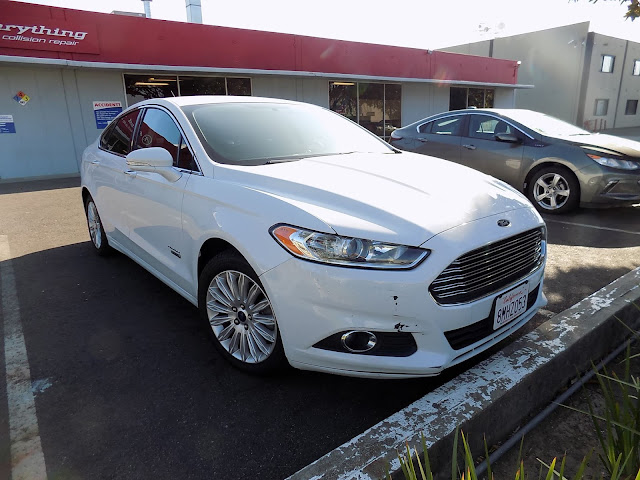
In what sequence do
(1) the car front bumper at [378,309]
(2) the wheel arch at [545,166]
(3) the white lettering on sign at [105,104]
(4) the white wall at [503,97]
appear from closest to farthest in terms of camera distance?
(1) the car front bumper at [378,309], (2) the wheel arch at [545,166], (3) the white lettering on sign at [105,104], (4) the white wall at [503,97]

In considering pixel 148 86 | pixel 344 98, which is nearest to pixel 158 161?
pixel 148 86

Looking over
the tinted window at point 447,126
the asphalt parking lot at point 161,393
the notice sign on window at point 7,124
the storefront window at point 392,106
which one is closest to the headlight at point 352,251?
the asphalt parking lot at point 161,393

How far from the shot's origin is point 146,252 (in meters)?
3.54

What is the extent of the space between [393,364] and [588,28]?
34547mm

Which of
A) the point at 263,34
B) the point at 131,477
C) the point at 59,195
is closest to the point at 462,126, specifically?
the point at 131,477

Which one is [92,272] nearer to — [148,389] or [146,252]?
[146,252]

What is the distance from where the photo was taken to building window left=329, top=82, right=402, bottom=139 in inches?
670

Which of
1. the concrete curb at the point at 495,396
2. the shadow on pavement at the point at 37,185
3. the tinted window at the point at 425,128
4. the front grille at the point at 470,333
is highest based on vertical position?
→ the tinted window at the point at 425,128

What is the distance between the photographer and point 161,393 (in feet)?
8.30

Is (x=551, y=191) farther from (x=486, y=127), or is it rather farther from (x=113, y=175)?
(x=113, y=175)

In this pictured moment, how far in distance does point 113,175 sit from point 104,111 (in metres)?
10.2

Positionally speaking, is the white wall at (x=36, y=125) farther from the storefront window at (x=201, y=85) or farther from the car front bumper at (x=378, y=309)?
the car front bumper at (x=378, y=309)

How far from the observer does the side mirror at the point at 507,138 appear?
652cm

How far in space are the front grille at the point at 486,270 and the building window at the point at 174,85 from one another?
12859 mm
